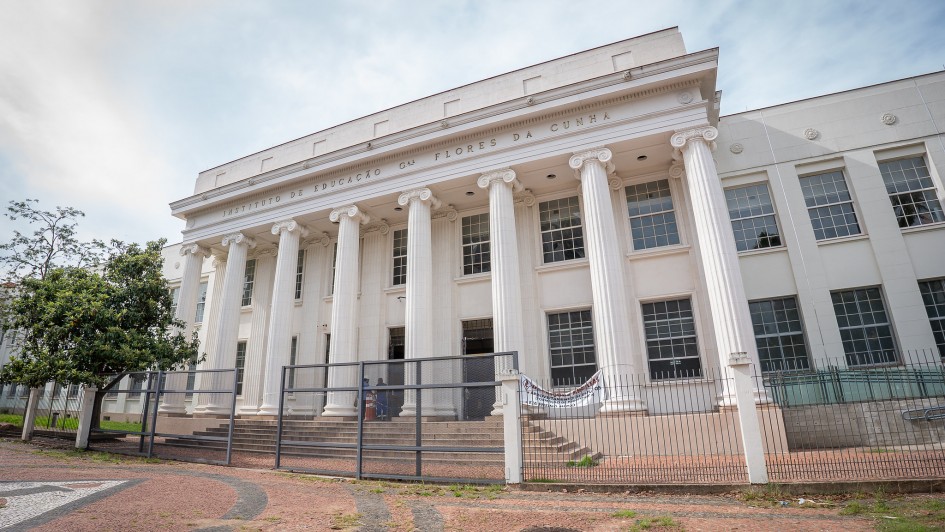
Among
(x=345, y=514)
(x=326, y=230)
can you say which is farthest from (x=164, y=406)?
(x=345, y=514)

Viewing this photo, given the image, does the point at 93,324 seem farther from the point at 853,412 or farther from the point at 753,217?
the point at 753,217

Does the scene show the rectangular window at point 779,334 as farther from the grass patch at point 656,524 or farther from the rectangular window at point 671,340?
the grass patch at point 656,524

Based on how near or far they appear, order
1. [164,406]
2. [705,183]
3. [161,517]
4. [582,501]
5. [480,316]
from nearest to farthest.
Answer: [161,517]
[582,501]
[705,183]
[480,316]
[164,406]

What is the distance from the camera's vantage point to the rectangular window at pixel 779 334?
46.0 ft

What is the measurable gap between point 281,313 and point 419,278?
5898 mm

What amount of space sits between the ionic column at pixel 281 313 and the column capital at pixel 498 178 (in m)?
7.82

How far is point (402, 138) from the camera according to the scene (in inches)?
648

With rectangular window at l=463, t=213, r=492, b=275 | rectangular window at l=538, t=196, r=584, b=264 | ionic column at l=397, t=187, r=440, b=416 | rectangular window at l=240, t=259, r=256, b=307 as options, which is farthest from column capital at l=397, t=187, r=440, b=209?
rectangular window at l=240, t=259, r=256, b=307

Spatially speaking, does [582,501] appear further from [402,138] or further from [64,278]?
[64,278]

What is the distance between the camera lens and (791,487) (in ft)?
21.7

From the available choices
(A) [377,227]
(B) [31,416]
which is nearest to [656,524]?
(A) [377,227]

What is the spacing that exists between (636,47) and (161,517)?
16366 mm

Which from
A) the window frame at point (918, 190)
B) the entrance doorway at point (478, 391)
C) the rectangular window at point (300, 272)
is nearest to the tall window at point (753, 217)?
the window frame at point (918, 190)

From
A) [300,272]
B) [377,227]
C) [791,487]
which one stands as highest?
[377,227]
